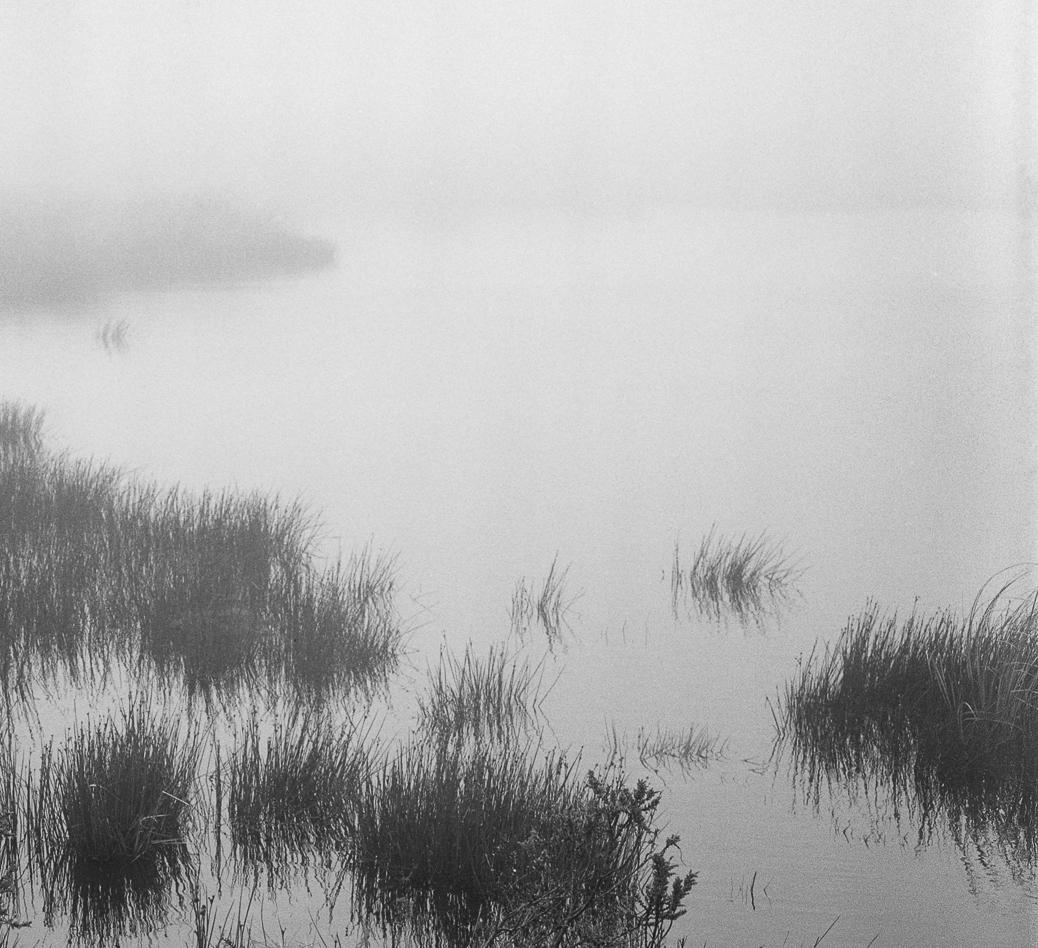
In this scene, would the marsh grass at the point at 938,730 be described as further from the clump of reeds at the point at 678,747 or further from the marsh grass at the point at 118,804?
the marsh grass at the point at 118,804

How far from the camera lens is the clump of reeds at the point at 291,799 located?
5.81 m

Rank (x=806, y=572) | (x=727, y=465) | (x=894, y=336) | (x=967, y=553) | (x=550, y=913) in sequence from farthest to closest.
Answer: (x=894, y=336) < (x=727, y=465) < (x=967, y=553) < (x=806, y=572) < (x=550, y=913)

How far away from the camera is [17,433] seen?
16281 millimetres

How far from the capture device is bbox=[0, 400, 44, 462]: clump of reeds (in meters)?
15.3

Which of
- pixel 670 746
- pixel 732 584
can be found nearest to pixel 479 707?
pixel 670 746

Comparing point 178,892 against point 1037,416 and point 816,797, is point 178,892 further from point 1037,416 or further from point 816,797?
point 1037,416

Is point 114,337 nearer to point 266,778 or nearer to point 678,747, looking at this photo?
point 678,747

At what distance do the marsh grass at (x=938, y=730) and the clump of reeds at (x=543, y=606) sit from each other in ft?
9.33

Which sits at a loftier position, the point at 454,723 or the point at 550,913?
the point at 550,913

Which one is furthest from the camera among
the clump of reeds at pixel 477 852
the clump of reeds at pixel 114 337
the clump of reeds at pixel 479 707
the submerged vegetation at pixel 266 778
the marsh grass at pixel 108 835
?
the clump of reeds at pixel 114 337

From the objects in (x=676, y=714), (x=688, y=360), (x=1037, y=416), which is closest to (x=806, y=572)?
(x=676, y=714)

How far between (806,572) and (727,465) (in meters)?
7.37

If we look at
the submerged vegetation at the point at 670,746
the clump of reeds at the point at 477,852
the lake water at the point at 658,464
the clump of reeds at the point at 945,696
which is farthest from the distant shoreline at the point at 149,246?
the clump of reeds at the point at 477,852

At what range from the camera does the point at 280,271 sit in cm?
6106
